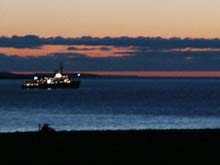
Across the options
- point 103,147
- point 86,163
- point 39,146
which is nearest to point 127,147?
point 103,147

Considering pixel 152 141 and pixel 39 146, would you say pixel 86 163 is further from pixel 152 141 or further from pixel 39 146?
pixel 152 141

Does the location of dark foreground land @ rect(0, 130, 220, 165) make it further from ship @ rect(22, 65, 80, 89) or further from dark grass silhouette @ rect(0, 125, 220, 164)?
ship @ rect(22, 65, 80, 89)

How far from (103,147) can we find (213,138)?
3.67 meters

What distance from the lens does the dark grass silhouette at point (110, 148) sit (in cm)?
1686

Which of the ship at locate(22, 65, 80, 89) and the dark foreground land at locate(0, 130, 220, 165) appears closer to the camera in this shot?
the dark foreground land at locate(0, 130, 220, 165)

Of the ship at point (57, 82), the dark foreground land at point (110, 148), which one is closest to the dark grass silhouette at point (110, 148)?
the dark foreground land at point (110, 148)

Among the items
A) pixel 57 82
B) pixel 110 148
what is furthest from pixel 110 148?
pixel 57 82

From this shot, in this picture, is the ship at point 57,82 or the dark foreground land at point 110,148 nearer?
the dark foreground land at point 110,148

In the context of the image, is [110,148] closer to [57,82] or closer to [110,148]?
[110,148]

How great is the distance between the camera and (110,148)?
19562 mm

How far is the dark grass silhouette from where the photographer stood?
55.3 feet

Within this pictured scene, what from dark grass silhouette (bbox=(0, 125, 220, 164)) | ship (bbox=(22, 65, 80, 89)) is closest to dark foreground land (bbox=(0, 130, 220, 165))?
dark grass silhouette (bbox=(0, 125, 220, 164))

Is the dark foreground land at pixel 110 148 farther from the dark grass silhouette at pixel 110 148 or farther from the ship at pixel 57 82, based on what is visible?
the ship at pixel 57 82

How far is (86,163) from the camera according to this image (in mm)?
16234
